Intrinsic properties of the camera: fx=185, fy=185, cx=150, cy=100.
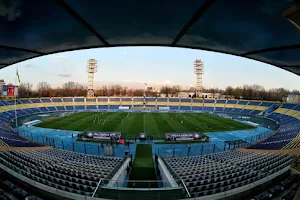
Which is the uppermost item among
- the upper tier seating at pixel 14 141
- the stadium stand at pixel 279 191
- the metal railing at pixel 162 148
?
the stadium stand at pixel 279 191

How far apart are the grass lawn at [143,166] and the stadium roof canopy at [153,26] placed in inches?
423

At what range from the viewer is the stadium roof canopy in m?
2.38

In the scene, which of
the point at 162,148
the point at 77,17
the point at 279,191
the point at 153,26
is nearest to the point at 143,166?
the point at 162,148

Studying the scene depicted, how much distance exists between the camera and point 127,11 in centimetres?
265

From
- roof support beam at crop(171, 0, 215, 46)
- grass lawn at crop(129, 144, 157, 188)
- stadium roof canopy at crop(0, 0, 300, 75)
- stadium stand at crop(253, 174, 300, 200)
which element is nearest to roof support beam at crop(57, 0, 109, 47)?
stadium roof canopy at crop(0, 0, 300, 75)

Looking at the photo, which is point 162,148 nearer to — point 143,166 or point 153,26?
point 143,166

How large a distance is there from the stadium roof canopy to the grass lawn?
423 inches

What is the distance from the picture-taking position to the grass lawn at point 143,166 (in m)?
14.0

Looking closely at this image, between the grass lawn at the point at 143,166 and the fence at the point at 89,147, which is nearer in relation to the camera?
the grass lawn at the point at 143,166

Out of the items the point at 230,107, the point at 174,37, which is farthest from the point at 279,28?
the point at 230,107

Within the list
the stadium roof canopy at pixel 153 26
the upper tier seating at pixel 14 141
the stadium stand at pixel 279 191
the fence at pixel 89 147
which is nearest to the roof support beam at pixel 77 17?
the stadium roof canopy at pixel 153 26

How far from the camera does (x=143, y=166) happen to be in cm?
1667

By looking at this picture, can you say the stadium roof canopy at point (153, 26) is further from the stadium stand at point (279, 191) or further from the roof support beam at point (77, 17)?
the stadium stand at point (279, 191)

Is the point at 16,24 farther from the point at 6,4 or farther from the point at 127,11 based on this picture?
the point at 127,11
